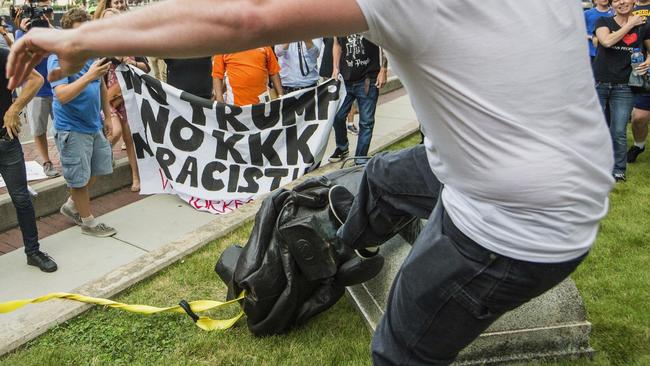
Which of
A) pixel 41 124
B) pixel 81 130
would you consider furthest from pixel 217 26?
pixel 41 124

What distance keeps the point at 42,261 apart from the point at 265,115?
2659mm

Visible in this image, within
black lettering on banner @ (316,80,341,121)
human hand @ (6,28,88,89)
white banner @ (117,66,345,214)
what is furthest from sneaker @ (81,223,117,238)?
human hand @ (6,28,88,89)

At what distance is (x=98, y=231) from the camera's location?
484 centimetres

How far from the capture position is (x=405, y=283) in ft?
5.40

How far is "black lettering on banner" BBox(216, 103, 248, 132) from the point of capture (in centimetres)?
576

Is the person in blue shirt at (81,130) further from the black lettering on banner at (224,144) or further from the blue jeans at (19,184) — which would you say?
the black lettering on banner at (224,144)

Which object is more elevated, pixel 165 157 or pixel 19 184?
pixel 19 184

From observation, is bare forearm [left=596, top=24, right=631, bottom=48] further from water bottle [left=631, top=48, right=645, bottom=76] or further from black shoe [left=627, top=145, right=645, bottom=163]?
black shoe [left=627, top=145, right=645, bottom=163]

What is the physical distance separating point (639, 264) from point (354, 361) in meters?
2.12

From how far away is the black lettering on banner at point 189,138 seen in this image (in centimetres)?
582

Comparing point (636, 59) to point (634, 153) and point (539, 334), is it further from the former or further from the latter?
point (539, 334)

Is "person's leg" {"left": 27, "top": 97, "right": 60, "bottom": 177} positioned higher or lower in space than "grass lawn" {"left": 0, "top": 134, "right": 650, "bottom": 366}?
higher

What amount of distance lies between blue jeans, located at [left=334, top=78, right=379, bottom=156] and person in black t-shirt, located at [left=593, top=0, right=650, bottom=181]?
7.75 ft

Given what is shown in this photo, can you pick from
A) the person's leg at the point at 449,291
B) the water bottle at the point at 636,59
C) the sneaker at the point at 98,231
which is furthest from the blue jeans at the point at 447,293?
the water bottle at the point at 636,59
